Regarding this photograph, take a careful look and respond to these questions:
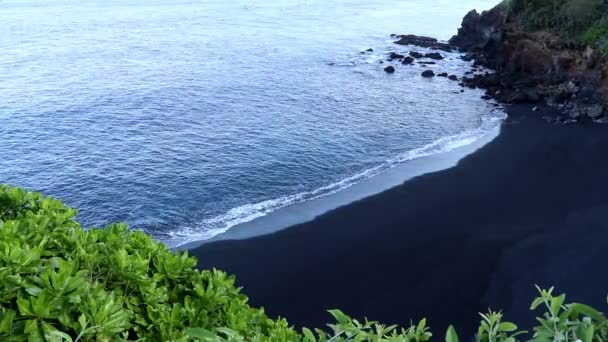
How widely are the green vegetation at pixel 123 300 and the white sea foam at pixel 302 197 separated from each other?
78.9 feet

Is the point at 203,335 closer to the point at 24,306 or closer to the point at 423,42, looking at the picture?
the point at 24,306

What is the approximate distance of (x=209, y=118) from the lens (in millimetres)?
55469

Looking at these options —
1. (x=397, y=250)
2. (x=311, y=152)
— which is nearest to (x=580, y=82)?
(x=311, y=152)

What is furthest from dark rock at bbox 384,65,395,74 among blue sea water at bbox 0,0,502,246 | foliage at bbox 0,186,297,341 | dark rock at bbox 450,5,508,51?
foliage at bbox 0,186,297,341

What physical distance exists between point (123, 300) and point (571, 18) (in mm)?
67551

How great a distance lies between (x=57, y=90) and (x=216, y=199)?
3557cm

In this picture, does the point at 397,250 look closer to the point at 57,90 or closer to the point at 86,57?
the point at 57,90

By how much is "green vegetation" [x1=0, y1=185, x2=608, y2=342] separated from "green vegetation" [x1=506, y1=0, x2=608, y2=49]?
5916cm

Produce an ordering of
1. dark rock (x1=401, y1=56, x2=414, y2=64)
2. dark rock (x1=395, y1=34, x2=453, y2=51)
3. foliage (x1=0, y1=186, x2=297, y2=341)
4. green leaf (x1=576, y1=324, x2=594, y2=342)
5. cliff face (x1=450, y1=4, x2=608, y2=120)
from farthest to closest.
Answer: dark rock (x1=395, y1=34, x2=453, y2=51) < dark rock (x1=401, y1=56, x2=414, y2=64) < cliff face (x1=450, y1=4, x2=608, y2=120) < foliage (x1=0, y1=186, x2=297, y2=341) < green leaf (x1=576, y1=324, x2=594, y2=342)

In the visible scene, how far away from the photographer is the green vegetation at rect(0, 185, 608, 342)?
17.3 feet

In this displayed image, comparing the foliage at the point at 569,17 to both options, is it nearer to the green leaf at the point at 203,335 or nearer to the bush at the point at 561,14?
the bush at the point at 561,14

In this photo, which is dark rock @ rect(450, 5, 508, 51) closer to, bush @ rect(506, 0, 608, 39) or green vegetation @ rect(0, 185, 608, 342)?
bush @ rect(506, 0, 608, 39)

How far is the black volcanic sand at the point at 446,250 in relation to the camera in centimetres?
2567

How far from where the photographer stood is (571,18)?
63.0 m
